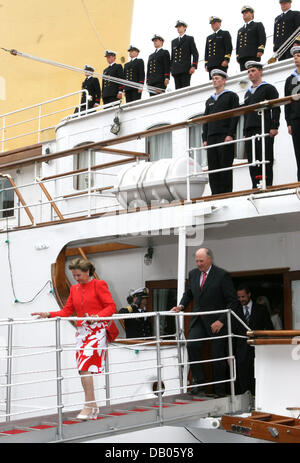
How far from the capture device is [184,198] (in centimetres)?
776

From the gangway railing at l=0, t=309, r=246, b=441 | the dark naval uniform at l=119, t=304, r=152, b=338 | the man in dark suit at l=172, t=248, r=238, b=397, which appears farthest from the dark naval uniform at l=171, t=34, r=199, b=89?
the man in dark suit at l=172, t=248, r=238, b=397

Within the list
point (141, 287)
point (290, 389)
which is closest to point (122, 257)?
point (141, 287)

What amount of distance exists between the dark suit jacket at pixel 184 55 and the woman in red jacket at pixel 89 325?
5.83m

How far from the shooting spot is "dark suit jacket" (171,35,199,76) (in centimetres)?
1091

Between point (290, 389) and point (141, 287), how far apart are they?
3.68 metres

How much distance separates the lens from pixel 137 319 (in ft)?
27.6

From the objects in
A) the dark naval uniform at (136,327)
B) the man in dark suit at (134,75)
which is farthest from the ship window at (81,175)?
the dark naval uniform at (136,327)

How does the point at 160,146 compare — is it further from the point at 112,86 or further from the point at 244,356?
the point at 244,356

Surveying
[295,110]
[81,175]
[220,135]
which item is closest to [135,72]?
[81,175]

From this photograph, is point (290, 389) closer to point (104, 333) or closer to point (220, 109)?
point (104, 333)

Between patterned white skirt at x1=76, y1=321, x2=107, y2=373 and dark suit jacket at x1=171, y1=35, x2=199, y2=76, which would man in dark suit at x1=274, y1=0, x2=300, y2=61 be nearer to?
dark suit jacket at x1=171, y1=35, x2=199, y2=76

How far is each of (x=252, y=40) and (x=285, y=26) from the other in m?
0.51
